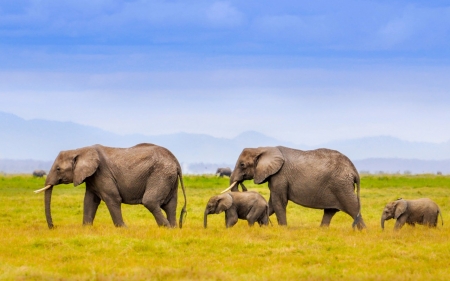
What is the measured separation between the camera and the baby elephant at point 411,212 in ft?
66.5

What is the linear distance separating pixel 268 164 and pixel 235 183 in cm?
151

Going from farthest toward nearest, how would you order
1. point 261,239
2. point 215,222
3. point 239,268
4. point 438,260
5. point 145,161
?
point 215,222 < point 145,161 < point 261,239 < point 438,260 < point 239,268

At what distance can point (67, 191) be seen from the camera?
43.5m

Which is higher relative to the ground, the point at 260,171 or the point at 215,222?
the point at 260,171

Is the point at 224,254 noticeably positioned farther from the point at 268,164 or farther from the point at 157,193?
the point at 268,164

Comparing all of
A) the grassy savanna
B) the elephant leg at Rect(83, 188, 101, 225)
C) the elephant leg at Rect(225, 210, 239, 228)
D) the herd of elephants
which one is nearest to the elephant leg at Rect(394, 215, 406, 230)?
the herd of elephants

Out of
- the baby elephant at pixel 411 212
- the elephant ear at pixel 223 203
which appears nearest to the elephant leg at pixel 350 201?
the baby elephant at pixel 411 212

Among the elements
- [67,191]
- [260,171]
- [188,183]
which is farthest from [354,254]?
[188,183]

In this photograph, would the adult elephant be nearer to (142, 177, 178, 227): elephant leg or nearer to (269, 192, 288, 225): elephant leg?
(269, 192, 288, 225): elephant leg

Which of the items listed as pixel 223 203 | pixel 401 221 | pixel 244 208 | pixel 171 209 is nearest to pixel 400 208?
pixel 401 221

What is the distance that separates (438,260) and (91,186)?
9.47 metres

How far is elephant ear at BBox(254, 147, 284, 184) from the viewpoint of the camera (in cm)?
2030

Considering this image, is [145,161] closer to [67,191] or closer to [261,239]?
[261,239]

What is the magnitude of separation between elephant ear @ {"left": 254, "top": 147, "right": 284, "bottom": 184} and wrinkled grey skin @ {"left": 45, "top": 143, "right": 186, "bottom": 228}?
8.24 ft
